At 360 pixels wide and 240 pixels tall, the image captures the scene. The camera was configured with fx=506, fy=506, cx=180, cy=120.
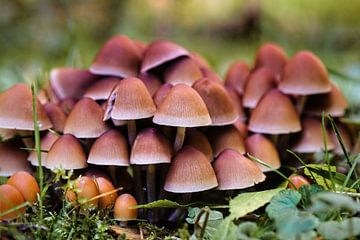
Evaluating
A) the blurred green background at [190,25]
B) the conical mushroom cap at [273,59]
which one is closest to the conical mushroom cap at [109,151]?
the conical mushroom cap at [273,59]

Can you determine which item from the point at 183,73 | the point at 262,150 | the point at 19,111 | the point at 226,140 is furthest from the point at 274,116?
the point at 19,111

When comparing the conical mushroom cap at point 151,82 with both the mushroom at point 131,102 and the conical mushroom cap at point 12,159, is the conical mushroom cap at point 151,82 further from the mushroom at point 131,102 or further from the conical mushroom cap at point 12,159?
the conical mushroom cap at point 12,159

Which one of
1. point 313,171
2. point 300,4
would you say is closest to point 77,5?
point 300,4

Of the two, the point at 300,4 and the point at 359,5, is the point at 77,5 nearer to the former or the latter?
the point at 300,4

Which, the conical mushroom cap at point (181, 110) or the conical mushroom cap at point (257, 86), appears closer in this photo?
the conical mushroom cap at point (181, 110)

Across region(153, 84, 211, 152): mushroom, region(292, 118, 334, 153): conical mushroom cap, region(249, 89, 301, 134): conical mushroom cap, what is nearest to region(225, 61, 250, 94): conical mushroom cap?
region(249, 89, 301, 134): conical mushroom cap

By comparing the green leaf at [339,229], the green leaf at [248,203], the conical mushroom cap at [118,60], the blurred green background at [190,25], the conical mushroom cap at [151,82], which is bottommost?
the blurred green background at [190,25]

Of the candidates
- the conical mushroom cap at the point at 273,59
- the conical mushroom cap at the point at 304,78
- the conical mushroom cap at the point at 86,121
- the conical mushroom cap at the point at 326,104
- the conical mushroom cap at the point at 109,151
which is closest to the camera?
the conical mushroom cap at the point at 109,151
